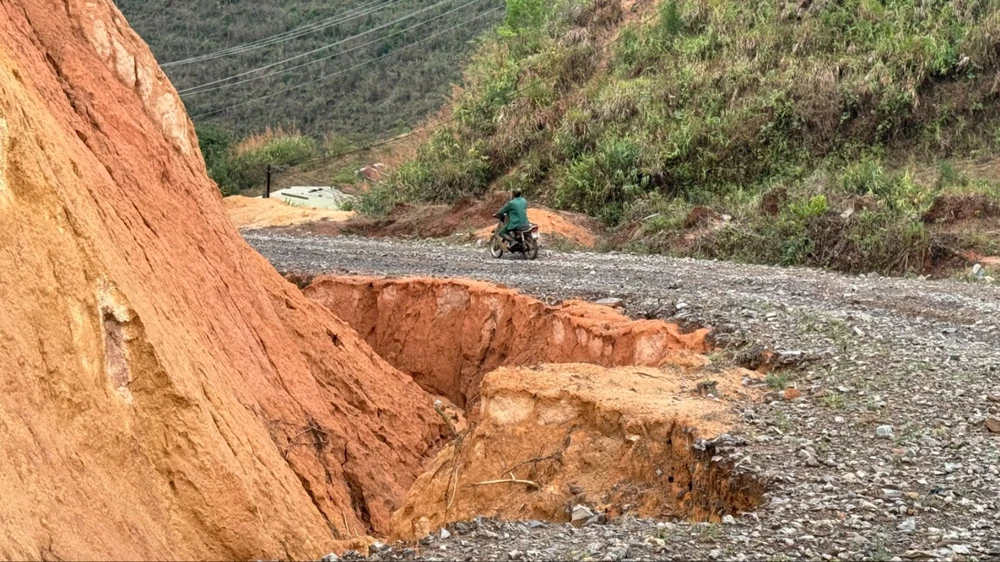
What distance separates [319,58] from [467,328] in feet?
140

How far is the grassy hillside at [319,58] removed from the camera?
48.8m

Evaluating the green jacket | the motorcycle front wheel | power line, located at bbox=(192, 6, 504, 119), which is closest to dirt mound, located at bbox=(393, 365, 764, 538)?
the green jacket

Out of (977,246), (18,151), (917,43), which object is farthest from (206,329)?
(917,43)

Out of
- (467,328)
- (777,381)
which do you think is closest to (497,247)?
(467,328)

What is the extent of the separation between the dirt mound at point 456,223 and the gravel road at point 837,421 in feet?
18.8

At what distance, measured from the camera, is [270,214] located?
25.7 meters

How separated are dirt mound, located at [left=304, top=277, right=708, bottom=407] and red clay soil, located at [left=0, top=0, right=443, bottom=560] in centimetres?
265

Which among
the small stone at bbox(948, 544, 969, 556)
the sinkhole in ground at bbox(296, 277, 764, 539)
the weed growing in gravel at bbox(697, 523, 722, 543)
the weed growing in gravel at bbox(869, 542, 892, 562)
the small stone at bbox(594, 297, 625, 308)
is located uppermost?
the weed growing in gravel at bbox(697, 523, 722, 543)

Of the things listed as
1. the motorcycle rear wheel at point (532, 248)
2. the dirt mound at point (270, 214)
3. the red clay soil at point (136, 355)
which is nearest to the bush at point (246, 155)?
the dirt mound at point (270, 214)

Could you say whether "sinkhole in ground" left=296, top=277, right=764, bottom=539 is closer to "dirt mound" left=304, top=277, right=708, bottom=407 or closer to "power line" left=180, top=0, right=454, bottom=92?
"dirt mound" left=304, top=277, right=708, bottom=407

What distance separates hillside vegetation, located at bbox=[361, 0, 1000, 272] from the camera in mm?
16859

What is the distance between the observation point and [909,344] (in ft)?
30.7

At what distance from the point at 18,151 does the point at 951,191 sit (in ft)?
49.6

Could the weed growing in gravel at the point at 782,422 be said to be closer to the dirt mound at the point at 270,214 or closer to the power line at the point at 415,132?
the dirt mound at the point at 270,214
